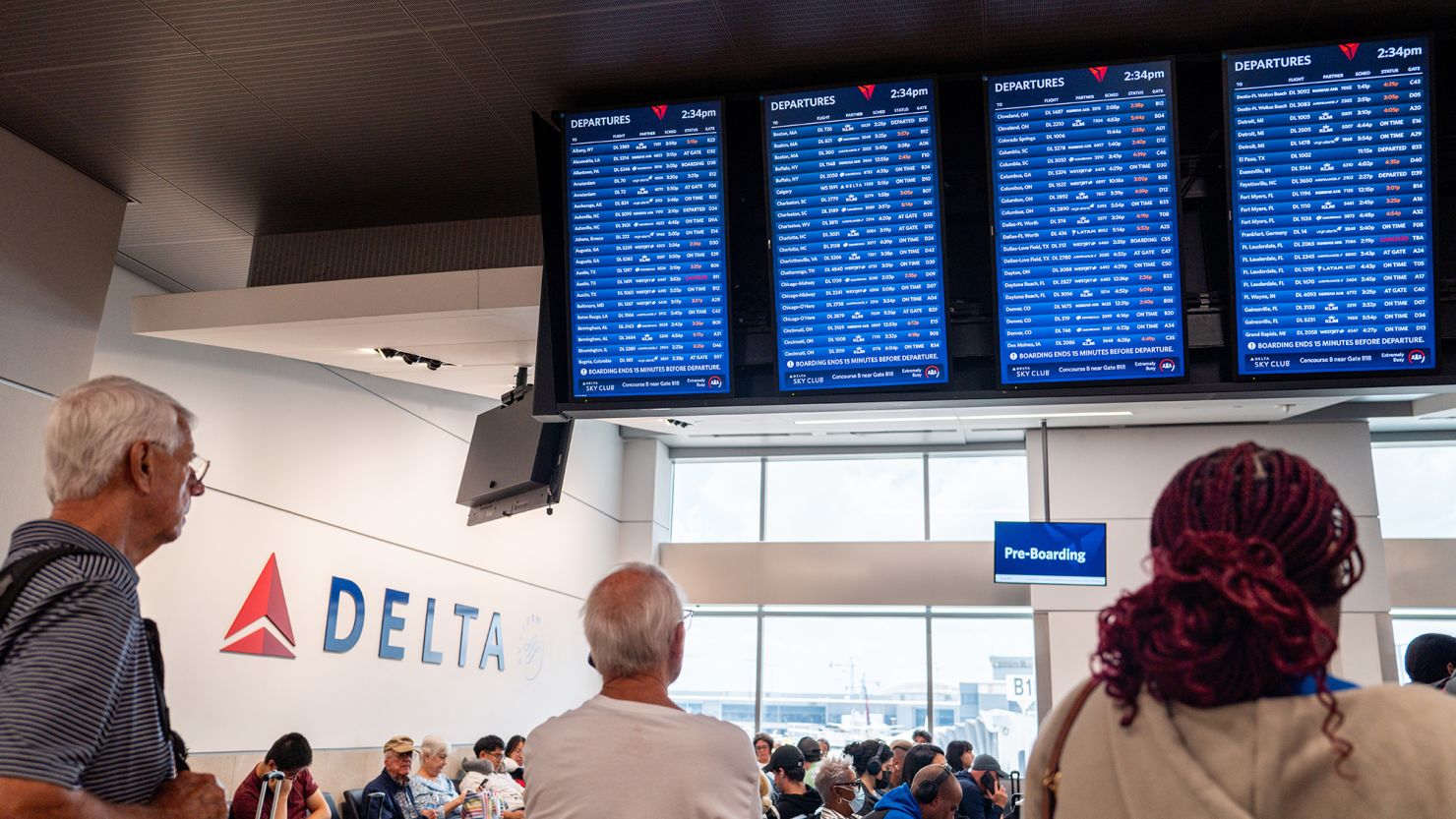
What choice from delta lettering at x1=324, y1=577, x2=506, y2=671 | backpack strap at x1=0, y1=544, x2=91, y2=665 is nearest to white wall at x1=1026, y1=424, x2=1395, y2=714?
delta lettering at x1=324, y1=577, x2=506, y2=671

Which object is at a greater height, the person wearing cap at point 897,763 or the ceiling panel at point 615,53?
the ceiling panel at point 615,53

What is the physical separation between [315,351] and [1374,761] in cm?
513

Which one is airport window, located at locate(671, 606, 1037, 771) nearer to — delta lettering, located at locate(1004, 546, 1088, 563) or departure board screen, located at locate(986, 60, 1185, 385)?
delta lettering, located at locate(1004, 546, 1088, 563)

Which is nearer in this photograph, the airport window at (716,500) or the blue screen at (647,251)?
the blue screen at (647,251)

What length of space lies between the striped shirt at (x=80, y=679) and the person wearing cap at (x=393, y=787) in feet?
17.3

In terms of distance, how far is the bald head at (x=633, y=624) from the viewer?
6.76ft

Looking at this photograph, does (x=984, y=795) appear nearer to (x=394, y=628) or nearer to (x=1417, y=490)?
(x=394, y=628)

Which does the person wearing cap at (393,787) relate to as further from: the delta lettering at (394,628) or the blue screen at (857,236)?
the blue screen at (857,236)

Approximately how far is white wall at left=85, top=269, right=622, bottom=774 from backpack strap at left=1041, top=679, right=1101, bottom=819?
19.6ft

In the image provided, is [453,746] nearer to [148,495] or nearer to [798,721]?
[798,721]

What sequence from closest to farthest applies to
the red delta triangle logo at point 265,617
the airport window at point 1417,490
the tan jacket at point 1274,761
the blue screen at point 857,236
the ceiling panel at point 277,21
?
the tan jacket at point 1274,761
the ceiling panel at point 277,21
the blue screen at point 857,236
the red delta triangle logo at point 265,617
the airport window at point 1417,490

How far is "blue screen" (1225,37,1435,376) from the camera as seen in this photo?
126 inches

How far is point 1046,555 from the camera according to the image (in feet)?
29.7

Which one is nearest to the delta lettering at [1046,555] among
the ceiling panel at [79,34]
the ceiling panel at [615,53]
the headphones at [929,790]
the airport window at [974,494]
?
the airport window at [974,494]
